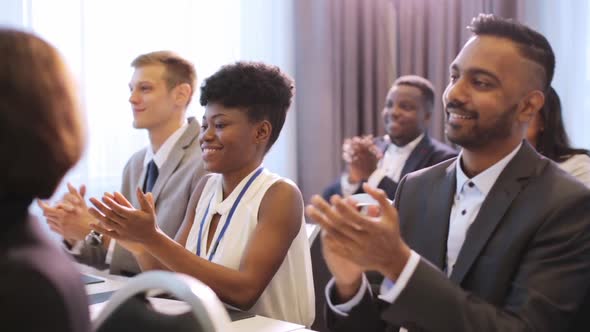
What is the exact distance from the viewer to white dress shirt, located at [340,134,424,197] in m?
4.09

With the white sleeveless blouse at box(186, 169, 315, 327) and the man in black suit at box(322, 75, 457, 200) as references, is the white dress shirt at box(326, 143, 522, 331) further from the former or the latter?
the man in black suit at box(322, 75, 457, 200)

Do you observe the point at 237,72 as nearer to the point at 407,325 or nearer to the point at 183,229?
the point at 183,229

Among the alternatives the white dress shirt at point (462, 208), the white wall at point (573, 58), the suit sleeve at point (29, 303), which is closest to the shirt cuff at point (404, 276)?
the white dress shirt at point (462, 208)

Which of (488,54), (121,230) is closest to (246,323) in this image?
(121,230)

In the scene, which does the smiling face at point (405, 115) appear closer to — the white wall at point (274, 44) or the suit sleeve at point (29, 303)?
the white wall at point (274, 44)

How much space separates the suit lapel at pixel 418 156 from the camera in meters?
4.01


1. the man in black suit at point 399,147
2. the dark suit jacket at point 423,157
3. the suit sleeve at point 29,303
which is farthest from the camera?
the man in black suit at point 399,147

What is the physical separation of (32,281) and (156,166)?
1.99 metres

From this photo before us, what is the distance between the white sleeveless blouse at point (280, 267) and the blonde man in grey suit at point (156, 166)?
47 cm

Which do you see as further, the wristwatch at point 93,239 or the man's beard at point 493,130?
the wristwatch at point 93,239

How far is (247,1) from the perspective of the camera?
174 inches

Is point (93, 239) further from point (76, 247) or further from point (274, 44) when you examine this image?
point (274, 44)

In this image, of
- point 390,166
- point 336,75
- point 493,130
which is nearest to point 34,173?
point 493,130

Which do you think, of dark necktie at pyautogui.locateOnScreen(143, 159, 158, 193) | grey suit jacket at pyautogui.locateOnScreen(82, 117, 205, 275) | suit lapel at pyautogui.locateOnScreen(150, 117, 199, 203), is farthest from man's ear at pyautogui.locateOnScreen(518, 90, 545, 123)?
dark necktie at pyautogui.locateOnScreen(143, 159, 158, 193)
